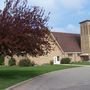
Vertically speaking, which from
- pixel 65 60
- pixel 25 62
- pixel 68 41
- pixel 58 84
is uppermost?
pixel 68 41

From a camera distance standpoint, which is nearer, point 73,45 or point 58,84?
point 58,84

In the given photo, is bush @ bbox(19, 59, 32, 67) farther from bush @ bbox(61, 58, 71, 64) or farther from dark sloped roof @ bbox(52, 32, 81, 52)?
dark sloped roof @ bbox(52, 32, 81, 52)

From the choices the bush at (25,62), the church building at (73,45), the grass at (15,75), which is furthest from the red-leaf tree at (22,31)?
the church building at (73,45)

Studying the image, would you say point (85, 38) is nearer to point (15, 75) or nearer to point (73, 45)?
point (73, 45)

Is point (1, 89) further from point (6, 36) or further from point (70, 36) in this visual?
point (70, 36)

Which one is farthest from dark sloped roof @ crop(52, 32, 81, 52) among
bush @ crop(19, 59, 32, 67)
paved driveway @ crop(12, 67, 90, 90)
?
paved driveway @ crop(12, 67, 90, 90)

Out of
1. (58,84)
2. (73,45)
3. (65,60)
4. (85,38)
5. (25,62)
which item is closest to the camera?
(58,84)

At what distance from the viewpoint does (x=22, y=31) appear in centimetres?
2420

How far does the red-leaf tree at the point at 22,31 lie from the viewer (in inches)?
929

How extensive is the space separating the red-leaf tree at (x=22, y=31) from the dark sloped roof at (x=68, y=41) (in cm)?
4184

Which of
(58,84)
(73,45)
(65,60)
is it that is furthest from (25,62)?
(58,84)

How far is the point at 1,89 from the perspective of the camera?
761 inches

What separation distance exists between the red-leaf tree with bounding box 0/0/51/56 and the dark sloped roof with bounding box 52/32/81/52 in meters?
41.8

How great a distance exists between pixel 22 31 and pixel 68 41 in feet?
157
